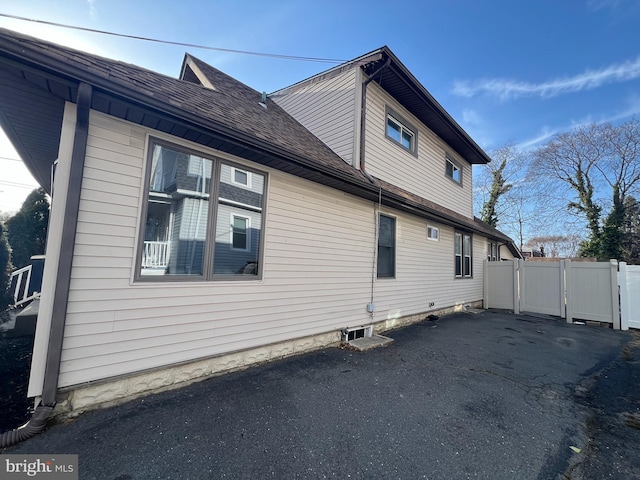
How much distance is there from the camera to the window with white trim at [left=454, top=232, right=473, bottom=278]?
9547 mm

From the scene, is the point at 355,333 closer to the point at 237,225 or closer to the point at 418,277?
the point at 418,277

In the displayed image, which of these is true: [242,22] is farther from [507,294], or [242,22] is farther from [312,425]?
[507,294]

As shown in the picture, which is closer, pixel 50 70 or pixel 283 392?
pixel 50 70

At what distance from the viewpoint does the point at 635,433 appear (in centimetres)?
264

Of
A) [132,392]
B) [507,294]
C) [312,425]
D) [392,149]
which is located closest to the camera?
[312,425]

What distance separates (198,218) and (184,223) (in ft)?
0.64

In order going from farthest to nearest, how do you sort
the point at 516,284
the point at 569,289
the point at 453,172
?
1. the point at 453,172
2. the point at 516,284
3. the point at 569,289

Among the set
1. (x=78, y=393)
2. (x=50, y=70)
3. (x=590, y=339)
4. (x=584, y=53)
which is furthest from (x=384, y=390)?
(x=584, y=53)

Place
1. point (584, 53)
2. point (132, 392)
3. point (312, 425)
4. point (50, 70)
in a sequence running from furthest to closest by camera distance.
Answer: point (584, 53) → point (132, 392) → point (312, 425) → point (50, 70)

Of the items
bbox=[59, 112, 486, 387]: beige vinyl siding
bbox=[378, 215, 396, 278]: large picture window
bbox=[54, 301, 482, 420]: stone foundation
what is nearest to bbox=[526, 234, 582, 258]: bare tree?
bbox=[378, 215, 396, 278]: large picture window

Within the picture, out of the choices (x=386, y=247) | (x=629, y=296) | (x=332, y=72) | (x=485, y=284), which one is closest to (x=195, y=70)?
(x=332, y=72)

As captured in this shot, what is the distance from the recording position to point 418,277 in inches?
295

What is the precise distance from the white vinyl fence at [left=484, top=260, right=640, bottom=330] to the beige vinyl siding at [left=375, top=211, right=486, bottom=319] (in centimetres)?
160

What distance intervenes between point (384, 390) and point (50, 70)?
4765 mm
